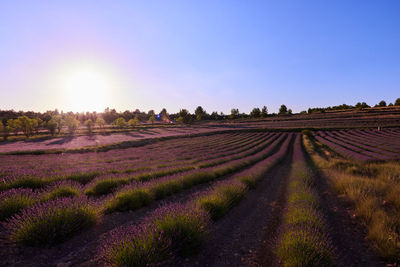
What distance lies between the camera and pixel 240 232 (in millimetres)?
4062

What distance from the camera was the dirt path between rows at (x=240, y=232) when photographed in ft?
9.93

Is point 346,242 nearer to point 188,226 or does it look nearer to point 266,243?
point 266,243

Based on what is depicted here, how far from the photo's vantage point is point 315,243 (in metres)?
2.77

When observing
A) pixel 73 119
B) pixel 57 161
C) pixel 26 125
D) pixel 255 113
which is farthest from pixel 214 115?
pixel 57 161

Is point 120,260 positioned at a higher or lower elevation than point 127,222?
higher

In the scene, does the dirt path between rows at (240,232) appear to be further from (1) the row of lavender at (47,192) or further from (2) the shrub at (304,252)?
(1) the row of lavender at (47,192)

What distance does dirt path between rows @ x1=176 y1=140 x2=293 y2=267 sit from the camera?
3.03 metres

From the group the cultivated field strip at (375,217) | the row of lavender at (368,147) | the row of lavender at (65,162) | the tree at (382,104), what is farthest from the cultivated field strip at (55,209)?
the tree at (382,104)

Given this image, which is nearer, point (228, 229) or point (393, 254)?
point (393, 254)

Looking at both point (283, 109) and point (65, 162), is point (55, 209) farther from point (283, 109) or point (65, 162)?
point (283, 109)

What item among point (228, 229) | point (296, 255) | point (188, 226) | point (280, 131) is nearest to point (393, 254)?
point (296, 255)

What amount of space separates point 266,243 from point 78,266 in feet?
11.6

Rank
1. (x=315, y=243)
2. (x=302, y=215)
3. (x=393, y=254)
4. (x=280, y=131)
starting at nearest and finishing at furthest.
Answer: (x=315, y=243)
(x=393, y=254)
(x=302, y=215)
(x=280, y=131)

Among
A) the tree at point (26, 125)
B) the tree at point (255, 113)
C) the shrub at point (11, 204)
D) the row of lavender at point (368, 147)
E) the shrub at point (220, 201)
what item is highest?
the tree at point (255, 113)
